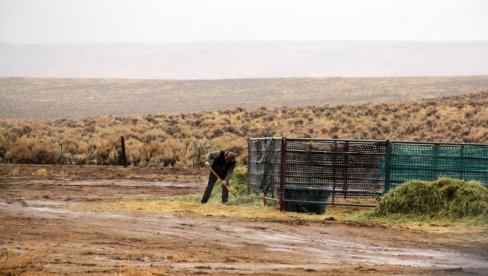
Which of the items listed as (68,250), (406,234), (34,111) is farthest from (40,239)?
(34,111)

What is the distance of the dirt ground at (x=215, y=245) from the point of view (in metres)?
12.0

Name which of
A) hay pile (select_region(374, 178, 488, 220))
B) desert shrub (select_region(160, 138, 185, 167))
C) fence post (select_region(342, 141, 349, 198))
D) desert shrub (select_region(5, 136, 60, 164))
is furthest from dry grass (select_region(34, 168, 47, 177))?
hay pile (select_region(374, 178, 488, 220))

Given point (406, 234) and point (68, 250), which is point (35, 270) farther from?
point (406, 234)

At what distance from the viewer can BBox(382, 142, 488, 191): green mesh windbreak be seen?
68.0 feet

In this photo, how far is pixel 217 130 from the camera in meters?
59.5

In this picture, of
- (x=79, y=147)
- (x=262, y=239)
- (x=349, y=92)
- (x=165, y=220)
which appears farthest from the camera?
(x=349, y=92)

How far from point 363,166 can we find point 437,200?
74.9 inches

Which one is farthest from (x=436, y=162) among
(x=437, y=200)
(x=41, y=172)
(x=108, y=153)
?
(x=108, y=153)

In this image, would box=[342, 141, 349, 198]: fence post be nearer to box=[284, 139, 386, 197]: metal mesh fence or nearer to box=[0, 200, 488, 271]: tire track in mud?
box=[284, 139, 386, 197]: metal mesh fence

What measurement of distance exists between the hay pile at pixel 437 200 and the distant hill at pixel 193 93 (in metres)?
71.5

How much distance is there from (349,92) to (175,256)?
324 ft

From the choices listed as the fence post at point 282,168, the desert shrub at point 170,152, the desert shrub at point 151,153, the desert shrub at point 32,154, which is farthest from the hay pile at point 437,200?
the desert shrub at point 32,154

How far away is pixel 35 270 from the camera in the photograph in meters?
11.3

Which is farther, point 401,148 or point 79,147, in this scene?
point 79,147
